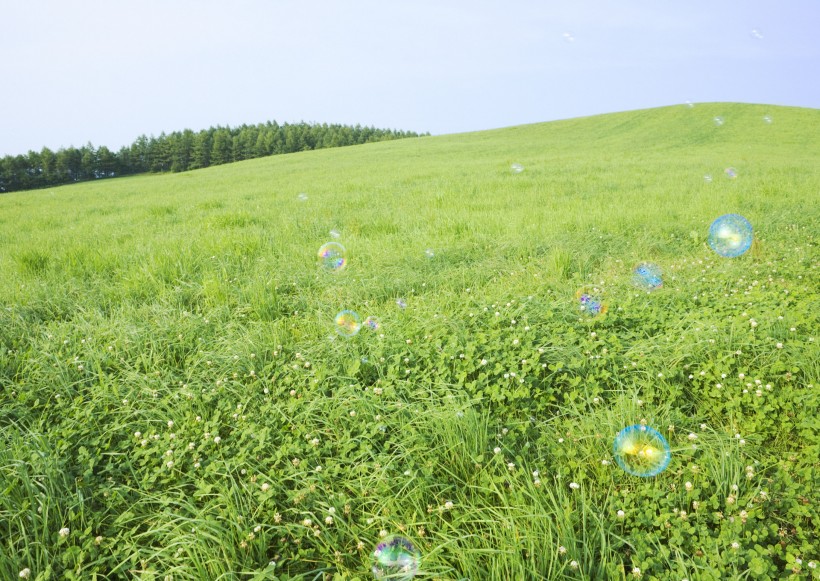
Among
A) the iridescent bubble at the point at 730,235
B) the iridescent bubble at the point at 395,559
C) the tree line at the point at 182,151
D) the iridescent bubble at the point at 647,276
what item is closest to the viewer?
the iridescent bubble at the point at 395,559

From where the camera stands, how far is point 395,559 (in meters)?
2.15

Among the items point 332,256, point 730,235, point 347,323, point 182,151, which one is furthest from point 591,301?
point 182,151

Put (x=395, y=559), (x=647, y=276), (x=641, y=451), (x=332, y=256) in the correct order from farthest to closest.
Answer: (x=332, y=256), (x=647, y=276), (x=641, y=451), (x=395, y=559)

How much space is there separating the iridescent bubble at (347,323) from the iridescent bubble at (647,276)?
11.0 ft

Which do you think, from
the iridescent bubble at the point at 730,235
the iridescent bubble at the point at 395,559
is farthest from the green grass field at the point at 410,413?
the iridescent bubble at the point at 730,235

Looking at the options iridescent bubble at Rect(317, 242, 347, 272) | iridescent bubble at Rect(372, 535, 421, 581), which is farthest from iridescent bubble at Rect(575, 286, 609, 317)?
iridescent bubble at Rect(317, 242, 347, 272)

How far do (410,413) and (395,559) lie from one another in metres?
1.01

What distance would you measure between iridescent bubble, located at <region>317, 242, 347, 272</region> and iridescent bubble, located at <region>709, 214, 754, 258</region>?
18.1 feet

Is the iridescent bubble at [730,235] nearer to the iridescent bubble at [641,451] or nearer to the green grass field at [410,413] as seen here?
the green grass field at [410,413]

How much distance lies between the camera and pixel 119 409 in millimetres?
3211

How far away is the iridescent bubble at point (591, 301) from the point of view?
4383 mm

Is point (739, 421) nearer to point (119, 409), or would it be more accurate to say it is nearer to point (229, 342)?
point (229, 342)

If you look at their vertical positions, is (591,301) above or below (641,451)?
above

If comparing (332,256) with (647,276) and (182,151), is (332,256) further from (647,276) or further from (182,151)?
(182,151)
